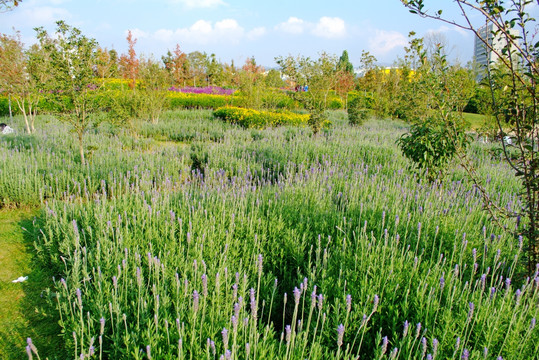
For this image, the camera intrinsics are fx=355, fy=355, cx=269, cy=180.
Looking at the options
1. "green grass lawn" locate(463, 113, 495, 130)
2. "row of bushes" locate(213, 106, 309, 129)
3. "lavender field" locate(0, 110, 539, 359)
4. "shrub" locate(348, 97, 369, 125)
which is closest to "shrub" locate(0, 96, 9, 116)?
"row of bushes" locate(213, 106, 309, 129)

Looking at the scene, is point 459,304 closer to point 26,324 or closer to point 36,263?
point 26,324

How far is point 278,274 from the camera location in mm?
3646

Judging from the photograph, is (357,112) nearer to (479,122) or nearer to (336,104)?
(479,122)

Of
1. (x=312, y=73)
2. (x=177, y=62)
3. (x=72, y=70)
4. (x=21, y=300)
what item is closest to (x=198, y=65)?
(x=177, y=62)

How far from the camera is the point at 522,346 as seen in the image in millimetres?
2207

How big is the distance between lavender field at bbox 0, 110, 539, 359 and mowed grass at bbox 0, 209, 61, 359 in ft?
0.35

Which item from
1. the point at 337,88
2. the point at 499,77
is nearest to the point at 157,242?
the point at 499,77

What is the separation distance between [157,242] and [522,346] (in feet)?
10.1

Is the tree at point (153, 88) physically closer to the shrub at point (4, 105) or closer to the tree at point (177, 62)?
the shrub at point (4, 105)

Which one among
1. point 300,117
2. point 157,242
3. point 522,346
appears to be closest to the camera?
point 522,346

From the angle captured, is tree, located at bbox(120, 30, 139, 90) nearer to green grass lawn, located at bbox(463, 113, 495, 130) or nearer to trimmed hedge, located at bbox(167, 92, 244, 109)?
trimmed hedge, located at bbox(167, 92, 244, 109)

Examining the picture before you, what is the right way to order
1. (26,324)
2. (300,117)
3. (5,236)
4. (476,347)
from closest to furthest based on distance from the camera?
(476,347) → (26,324) → (5,236) → (300,117)

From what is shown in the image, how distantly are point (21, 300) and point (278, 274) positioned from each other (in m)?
2.50

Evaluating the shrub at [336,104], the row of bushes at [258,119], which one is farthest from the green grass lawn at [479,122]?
the shrub at [336,104]
